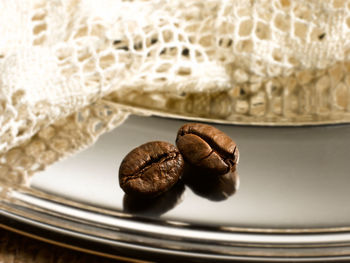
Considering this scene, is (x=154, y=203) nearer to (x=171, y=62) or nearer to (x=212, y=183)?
(x=212, y=183)

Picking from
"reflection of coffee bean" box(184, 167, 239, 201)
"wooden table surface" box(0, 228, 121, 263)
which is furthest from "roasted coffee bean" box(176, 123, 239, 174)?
"wooden table surface" box(0, 228, 121, 263)

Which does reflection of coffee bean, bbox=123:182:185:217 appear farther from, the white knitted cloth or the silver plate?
the white knitted cloth

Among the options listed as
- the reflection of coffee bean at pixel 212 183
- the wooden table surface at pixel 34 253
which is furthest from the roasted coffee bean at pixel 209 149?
the wooden table surface at pixel 34 253

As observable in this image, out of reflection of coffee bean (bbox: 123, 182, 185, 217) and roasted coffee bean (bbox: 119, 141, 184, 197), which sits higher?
roasted coffee bean (bbox: 119, 141, 184, 197)

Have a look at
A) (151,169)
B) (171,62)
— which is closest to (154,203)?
(151,169)

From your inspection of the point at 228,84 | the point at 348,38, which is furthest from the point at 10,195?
the point at 348,38
